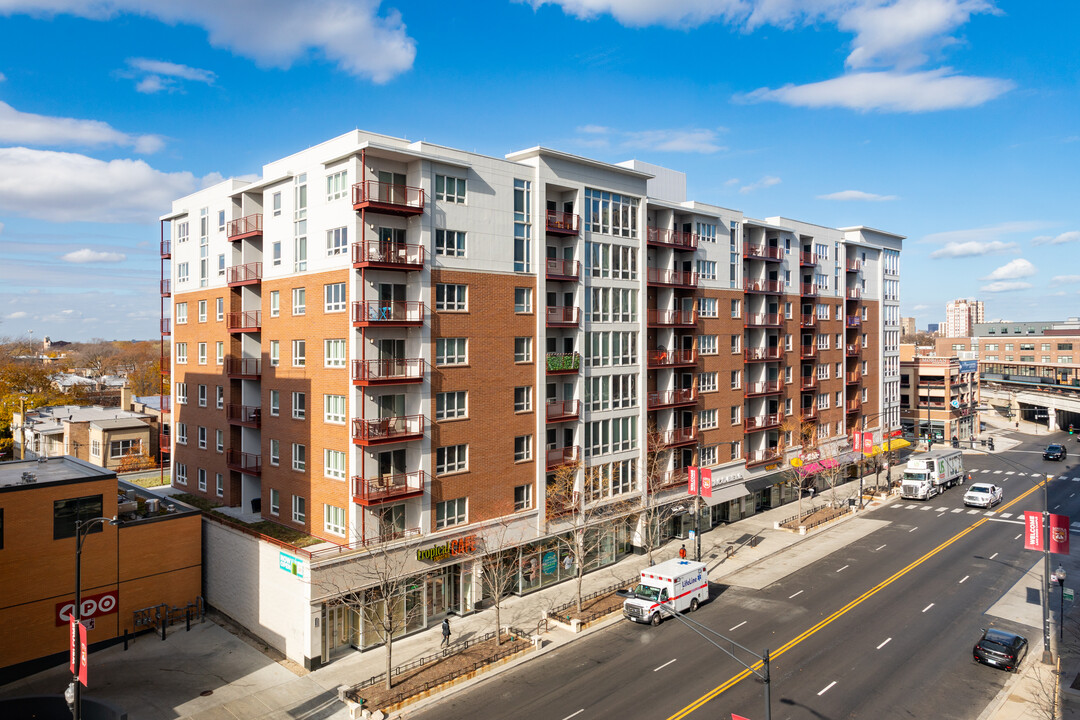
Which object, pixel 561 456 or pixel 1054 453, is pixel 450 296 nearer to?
pixel 561 456

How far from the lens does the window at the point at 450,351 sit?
36344 mm

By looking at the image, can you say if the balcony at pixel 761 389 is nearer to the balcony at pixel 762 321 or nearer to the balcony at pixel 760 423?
the balcony at pixel 760 423

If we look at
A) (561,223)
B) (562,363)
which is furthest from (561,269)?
(562,363)

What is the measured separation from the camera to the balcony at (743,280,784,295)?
6028 centimetres

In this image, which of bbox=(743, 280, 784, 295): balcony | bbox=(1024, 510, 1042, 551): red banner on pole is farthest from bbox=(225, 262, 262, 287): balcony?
bbox=(1024, 510, 1042, 551): red banner on pole

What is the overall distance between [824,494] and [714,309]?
87.4ft

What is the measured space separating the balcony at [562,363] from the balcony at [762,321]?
75.0ft

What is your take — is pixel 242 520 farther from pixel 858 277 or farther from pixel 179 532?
pixel 858 277

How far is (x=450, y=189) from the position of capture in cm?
3669

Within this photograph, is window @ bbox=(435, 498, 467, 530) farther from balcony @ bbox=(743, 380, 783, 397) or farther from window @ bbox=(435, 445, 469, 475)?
balcony @ bbox=(743, 380, 783, 397)

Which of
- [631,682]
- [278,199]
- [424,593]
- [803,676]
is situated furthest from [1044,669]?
[278,199]

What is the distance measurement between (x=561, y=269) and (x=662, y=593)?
66.8ft

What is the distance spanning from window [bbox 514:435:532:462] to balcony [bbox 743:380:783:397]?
2660cm

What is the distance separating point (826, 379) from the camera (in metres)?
71.5
